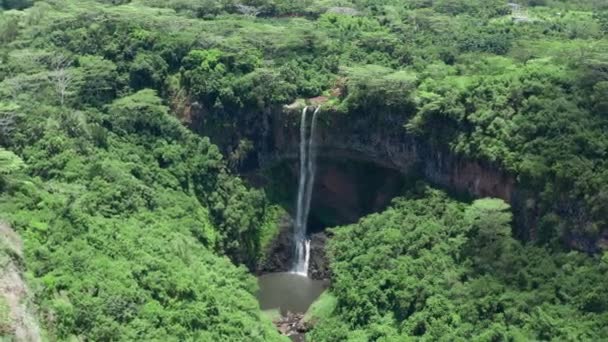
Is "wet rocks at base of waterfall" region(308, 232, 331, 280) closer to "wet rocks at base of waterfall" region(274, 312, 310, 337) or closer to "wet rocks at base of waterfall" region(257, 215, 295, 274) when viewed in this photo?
"wet rocks at base of waterfall" region(257, 215, 295, 274)

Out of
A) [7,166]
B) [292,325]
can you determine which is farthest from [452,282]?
[7,166]

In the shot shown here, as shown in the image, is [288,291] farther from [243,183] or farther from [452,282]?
[452,282]

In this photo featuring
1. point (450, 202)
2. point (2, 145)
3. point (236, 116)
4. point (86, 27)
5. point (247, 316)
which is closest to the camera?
point (247, 316)

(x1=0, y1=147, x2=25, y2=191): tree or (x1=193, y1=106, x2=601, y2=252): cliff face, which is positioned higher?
(x1=0, y1=147, x2=25, y2=191): tree

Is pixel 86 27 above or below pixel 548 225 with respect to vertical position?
above

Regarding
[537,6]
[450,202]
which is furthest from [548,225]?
[537,6]

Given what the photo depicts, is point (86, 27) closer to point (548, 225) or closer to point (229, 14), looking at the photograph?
point (229, 14)

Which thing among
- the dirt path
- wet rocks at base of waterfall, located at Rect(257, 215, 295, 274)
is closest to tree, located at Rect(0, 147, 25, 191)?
the dirt path
